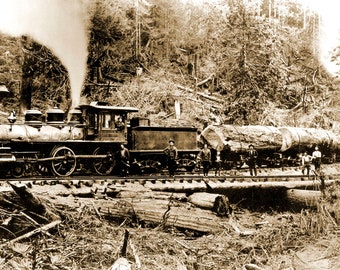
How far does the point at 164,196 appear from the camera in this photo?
28.1ft

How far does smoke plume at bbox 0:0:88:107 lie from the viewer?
39.8 feet

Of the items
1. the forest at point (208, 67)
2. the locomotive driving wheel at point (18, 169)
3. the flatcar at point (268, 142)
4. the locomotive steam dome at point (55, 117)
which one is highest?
the forest at point (208, 67)

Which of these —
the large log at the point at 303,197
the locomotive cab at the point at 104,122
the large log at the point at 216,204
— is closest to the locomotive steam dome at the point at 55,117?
the locomotive cab at the point at 104,122

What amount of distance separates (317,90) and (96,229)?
16.0 m

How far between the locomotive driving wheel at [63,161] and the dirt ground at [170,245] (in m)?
4.15

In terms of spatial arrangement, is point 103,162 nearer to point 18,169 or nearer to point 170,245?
point 18,169

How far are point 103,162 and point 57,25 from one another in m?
5.01

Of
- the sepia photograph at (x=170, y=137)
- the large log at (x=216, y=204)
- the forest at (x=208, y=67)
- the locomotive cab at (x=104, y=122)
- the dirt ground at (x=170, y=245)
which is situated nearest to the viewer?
the dirt ground at (x=170, y=245)

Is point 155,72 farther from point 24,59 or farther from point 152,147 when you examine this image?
point 152,147

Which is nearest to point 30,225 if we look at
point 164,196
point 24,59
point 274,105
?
point 164,196

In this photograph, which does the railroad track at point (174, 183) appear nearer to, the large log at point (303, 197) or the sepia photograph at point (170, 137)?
the sepia photograph at point (170, 137)

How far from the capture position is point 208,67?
71.3 ft

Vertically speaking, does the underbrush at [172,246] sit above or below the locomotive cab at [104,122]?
below

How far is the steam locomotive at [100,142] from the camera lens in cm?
1149
